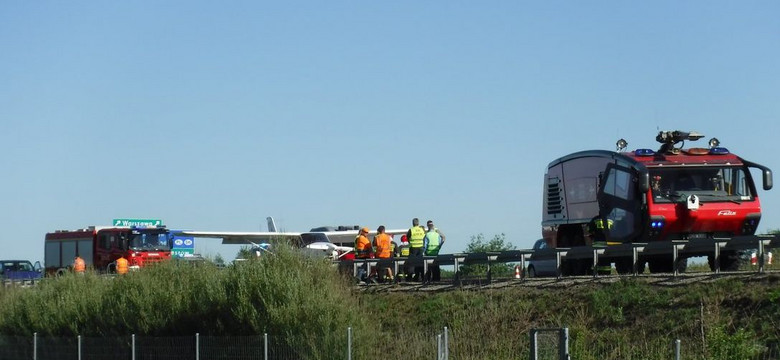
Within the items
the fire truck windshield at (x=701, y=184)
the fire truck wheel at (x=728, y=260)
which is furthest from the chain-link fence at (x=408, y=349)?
the fire truck windshield at (x=701, y=184)

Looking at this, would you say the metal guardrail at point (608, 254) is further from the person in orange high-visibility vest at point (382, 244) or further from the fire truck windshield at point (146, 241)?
the fire truck windshield at point (146, 241)

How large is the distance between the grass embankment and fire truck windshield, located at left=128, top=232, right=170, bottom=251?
13.8 meters

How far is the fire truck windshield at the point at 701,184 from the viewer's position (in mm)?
25812

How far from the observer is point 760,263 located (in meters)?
21.2

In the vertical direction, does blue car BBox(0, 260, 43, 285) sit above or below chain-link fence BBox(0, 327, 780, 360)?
above

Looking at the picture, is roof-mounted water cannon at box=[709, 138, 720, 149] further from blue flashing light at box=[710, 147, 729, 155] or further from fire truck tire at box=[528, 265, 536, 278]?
fire truck tire at box=[528, 265, 536, 278]

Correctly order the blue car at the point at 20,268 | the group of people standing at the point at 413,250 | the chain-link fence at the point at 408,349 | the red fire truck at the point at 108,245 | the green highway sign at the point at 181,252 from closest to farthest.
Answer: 1. the chain-link fence at the point at 408,349
2. the group of people standing at the point at 413,250
3. the green highway sign at the point at 181,252
4. the red fire truck at the point at 108,245
5. the blue car at the point at 20,268

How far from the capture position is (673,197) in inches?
1017

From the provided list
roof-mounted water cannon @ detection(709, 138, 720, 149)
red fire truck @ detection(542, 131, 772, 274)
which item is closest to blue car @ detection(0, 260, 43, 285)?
red fire truck @ detection(542, 131, 772, 274)

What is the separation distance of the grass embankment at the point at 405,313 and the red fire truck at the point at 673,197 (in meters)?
3.29

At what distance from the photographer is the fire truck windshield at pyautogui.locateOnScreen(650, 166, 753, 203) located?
25812 mm

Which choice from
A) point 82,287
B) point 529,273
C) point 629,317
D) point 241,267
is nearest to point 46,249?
point 82,287

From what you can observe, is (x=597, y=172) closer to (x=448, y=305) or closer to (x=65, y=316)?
(x=448, y=305)

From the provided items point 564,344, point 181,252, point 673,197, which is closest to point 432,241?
point 673,197
